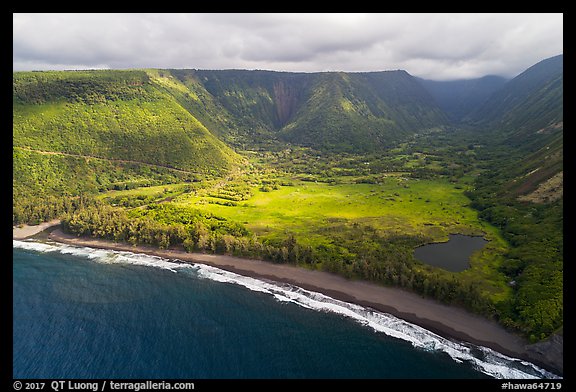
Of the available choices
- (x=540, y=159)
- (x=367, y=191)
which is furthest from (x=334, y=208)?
(x=540, y=159)

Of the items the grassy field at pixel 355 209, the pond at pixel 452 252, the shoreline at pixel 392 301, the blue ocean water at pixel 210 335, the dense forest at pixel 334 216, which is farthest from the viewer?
the grassy field at pixel 355 209

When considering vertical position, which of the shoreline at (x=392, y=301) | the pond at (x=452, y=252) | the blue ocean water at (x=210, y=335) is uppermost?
the pond at (x=452, y=252)

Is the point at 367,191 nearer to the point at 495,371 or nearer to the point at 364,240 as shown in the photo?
the point at 364,240

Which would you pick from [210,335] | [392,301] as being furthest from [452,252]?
[210,335]

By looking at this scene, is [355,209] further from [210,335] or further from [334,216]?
[210,335]

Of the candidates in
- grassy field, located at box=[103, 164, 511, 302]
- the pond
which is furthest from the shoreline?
the pond

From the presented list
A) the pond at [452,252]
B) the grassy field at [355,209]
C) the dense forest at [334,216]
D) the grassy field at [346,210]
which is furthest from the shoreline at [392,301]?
the pond at [452,252]

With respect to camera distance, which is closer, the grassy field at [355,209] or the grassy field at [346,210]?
the grassy field at [346,210]

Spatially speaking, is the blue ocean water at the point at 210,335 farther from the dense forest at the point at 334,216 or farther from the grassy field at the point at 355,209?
the grassy field at the point at 355,209
